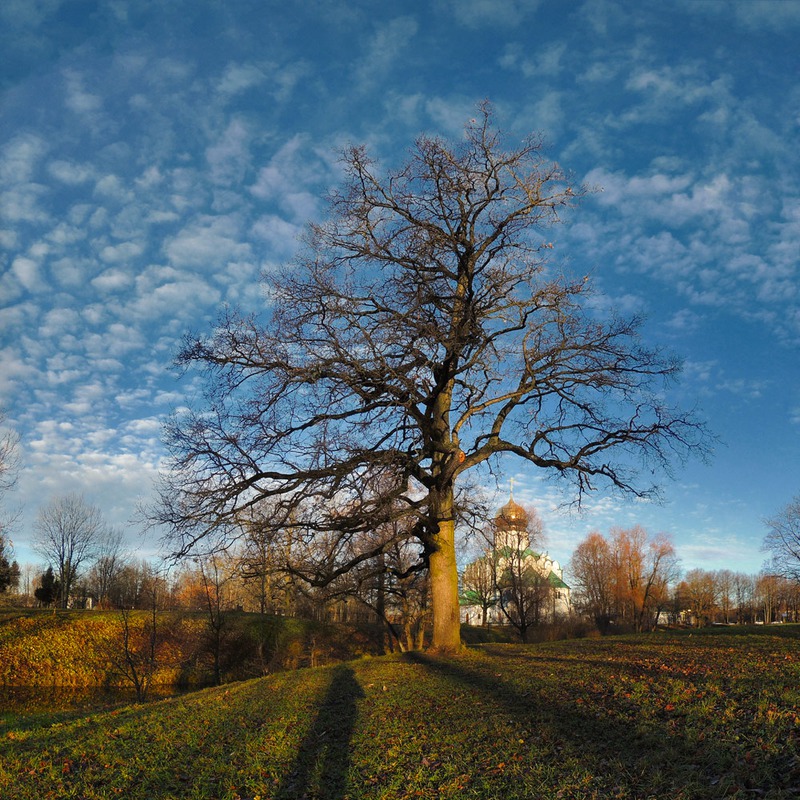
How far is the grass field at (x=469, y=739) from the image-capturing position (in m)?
5.86

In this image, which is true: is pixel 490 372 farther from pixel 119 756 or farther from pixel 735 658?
pixel 119 756

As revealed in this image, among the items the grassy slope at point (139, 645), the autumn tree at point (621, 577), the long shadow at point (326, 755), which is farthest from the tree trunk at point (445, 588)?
the autumn tree at point (621, 577)

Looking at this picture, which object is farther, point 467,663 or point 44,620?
point 44,620

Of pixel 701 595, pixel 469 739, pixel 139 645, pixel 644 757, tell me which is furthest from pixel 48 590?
pixel 701 595

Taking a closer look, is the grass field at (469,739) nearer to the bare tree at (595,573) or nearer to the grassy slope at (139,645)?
the grassy slope at (139,645)

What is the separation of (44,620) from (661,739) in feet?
110

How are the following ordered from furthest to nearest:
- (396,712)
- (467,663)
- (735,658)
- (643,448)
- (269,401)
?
(643,448)
(269,401)
(467,663)
(735,658)
(396,712)

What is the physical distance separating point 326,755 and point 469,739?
1.78 metres

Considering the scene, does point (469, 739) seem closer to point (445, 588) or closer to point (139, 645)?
point (445, 588)

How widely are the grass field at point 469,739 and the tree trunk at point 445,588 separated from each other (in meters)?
3.59

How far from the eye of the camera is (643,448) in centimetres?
1563

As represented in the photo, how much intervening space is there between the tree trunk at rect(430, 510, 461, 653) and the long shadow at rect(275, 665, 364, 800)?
4.56 meters

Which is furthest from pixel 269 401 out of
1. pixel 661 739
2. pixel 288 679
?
pixel 661 739

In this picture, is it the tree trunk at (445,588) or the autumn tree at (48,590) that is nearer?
the tree trunk at (445,588)
